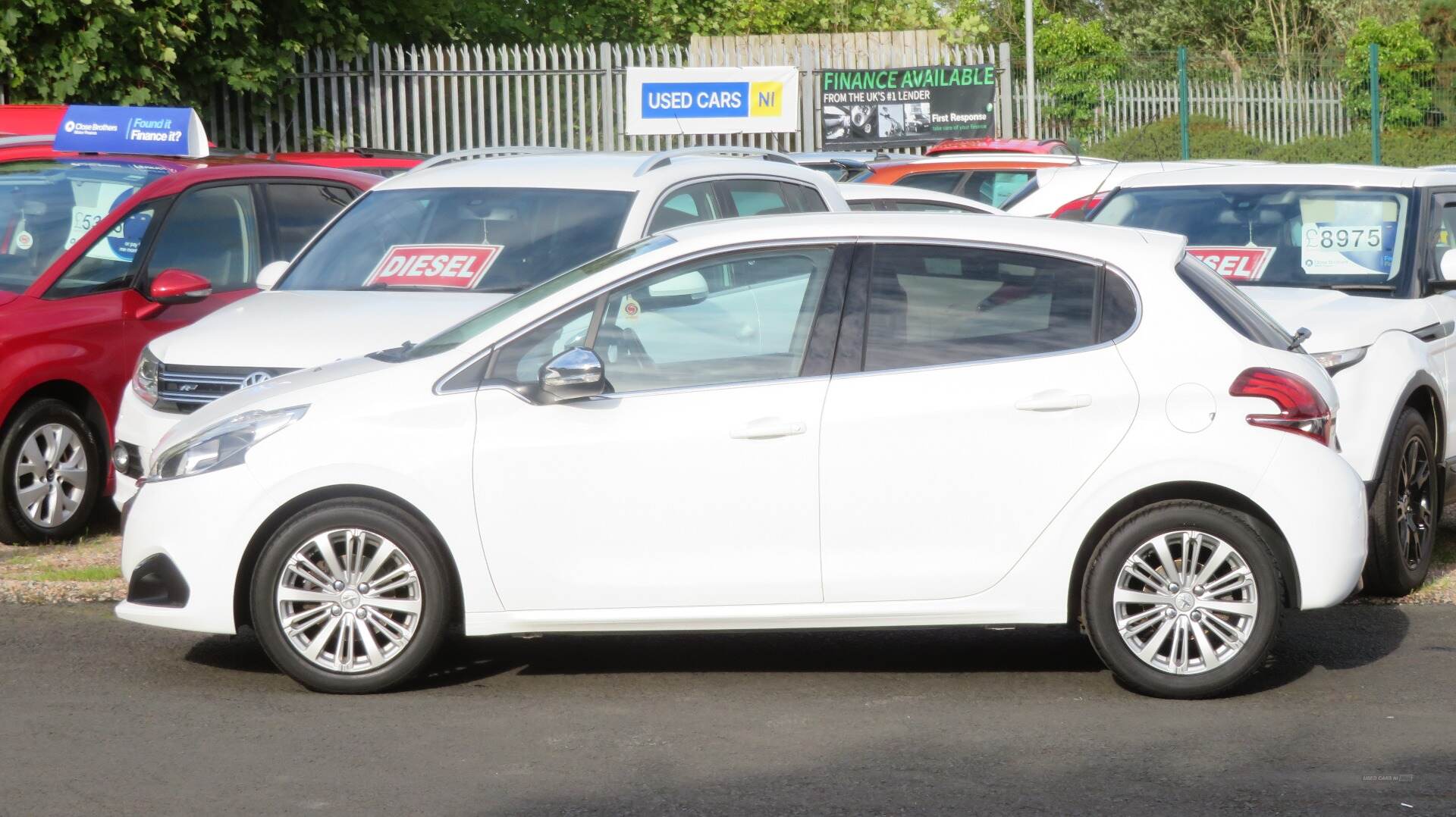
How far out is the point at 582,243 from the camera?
27.2ft

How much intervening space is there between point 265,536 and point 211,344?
2096 millimetres

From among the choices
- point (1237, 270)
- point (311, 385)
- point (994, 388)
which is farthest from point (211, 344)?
point (1237, 270)

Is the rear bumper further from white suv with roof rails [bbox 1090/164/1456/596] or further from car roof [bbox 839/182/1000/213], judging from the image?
car roof [bbox 839/182/1000/213]

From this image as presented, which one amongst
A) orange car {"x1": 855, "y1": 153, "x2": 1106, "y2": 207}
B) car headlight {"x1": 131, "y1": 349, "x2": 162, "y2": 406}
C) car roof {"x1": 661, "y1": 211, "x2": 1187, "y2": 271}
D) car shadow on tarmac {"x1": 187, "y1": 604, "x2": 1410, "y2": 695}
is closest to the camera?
car roof {"x1": 661, "y1": 211, "x2": 1187, "y2": 271}

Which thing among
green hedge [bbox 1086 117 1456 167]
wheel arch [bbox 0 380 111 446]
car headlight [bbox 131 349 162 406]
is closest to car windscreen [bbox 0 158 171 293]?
wheel arch [bbox 0 380 111 446]

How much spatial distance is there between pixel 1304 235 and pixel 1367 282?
422 mm

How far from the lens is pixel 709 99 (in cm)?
2220

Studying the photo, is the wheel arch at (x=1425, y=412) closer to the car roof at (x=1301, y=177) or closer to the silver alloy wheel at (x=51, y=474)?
the car roof at (x=1301, y=177)

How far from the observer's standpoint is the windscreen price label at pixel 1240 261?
27.8 ft

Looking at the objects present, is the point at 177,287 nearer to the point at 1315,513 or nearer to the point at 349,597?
the point at 349,597

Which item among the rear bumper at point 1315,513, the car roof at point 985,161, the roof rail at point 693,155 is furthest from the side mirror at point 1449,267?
the car roof at point 985,161

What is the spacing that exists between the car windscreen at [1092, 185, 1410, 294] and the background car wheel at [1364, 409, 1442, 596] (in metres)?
0.93

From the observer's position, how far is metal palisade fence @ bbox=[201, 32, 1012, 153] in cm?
2247

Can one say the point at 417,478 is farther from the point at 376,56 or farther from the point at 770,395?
the point at 376,56
